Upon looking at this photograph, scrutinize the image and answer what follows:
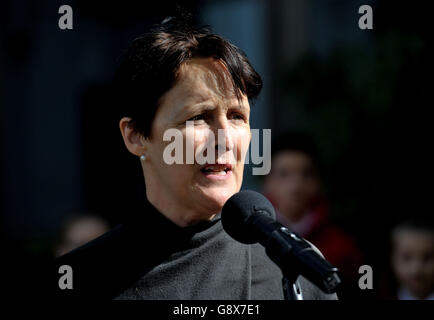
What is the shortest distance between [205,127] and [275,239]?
1.66ft

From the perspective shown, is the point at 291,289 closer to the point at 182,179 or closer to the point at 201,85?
the point at 182,179

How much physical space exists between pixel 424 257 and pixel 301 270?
7.63 ft

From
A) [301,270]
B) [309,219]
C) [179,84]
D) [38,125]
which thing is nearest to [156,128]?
[179,84]

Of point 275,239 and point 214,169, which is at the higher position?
point 214,169

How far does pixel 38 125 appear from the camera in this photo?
7305mm

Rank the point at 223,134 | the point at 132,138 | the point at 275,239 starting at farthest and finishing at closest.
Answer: the point at 132,138 → the point at 223,134 → the point at 275,239

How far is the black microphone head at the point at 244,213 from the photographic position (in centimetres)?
173

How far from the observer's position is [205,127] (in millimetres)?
1984

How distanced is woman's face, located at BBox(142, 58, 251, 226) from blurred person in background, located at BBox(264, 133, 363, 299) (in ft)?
5.86

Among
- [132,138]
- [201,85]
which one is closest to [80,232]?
[132,138]

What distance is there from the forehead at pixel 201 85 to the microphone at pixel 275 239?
0.33 meters

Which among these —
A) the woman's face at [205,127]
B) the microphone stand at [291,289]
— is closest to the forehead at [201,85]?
the woman's face at [205,127]

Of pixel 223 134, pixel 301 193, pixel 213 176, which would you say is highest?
pixel 223 134
